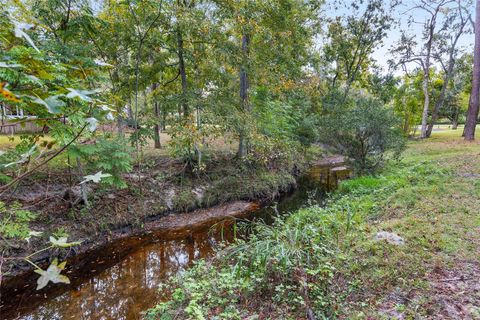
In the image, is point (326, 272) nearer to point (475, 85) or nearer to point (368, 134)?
point (368, 134)

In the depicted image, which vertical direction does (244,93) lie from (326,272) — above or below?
above

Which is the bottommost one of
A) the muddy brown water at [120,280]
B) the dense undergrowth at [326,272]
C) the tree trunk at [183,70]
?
the muddy brown water at [120,280]

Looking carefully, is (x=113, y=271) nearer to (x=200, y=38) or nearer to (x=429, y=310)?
(x=429, y=310)

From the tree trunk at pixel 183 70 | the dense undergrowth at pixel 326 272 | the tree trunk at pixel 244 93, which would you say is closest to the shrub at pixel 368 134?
the tree trunk at pixel 244 93

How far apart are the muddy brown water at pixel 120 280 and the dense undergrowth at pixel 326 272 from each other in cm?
77

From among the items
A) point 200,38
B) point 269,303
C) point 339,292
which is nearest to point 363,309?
point 339,292

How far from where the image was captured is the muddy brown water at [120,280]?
346cm

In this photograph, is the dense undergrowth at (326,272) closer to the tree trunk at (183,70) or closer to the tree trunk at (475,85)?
the tree trunk at (183,70)

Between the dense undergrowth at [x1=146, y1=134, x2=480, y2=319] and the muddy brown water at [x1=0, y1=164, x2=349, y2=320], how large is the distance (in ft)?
2.52

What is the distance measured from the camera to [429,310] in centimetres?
218

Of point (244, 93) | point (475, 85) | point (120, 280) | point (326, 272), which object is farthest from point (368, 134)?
point (475, 85)

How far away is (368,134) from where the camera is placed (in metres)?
7.47

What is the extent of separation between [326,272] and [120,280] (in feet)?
10.8

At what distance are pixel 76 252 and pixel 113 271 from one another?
103 centimetres
